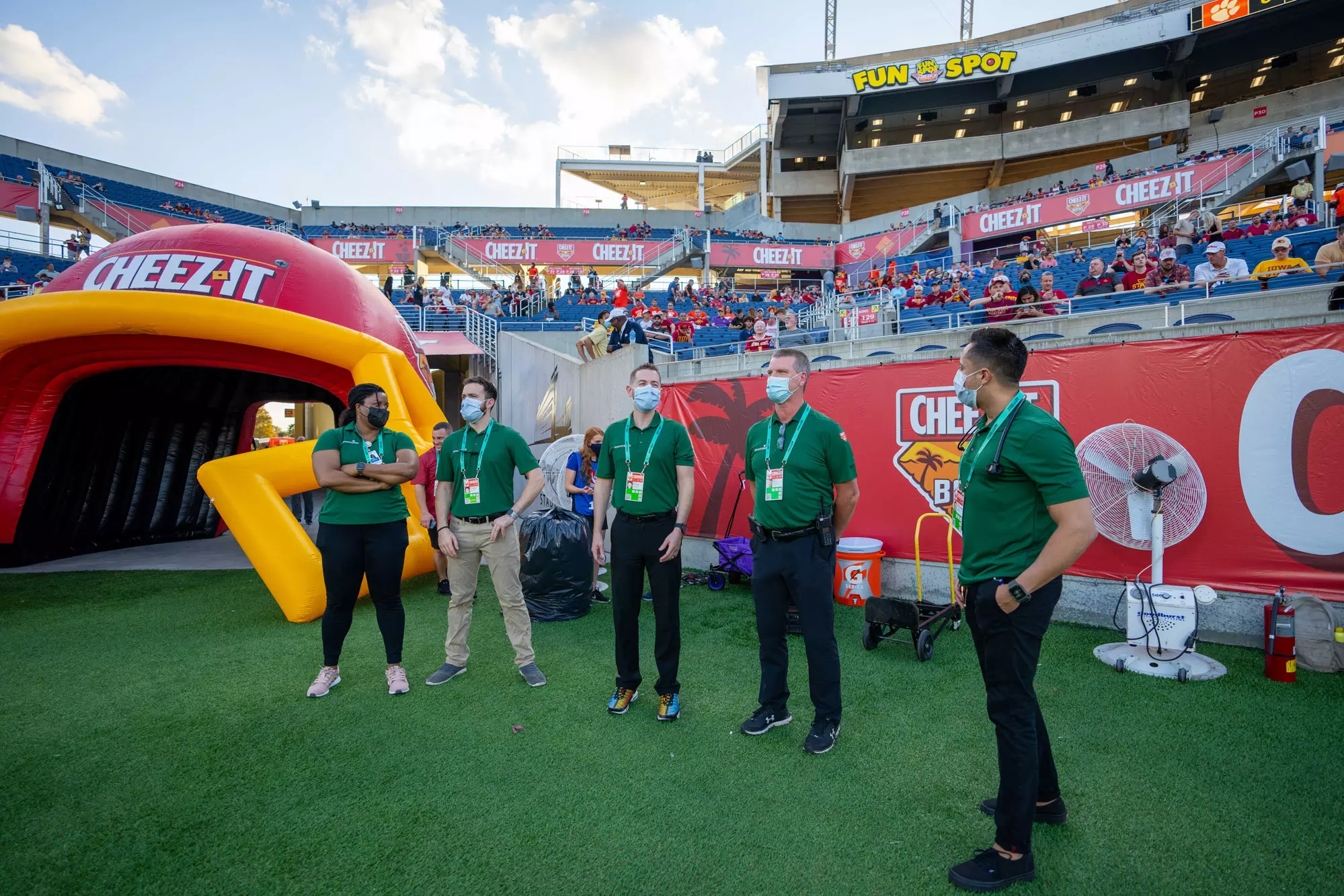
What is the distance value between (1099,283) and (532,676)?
9.23m

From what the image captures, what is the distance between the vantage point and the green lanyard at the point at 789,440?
3145 millimetres

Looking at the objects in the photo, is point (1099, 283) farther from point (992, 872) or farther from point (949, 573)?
point (992, 872)

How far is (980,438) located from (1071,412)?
12.1ft

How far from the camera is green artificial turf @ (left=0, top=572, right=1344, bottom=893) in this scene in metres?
2.28

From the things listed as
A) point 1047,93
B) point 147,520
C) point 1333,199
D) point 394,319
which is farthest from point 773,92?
point 147,520

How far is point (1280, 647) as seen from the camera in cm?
373

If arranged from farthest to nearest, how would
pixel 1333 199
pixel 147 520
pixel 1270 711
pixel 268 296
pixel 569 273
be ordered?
pixel 569 273 → pixel 1333 199 → pixel 147 520 → pixel 268 296 → pixel 1270 711

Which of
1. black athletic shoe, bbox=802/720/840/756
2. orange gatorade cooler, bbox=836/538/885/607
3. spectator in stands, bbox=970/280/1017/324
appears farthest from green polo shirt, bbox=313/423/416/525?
spectator in stands, bbox=970/280/1017/324

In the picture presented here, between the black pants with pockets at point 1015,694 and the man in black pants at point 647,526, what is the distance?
1.65 metres

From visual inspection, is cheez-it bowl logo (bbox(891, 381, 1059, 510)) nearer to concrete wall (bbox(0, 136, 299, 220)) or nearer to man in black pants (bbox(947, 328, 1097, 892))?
man in black pants (bbox(947, 328, 1097, 892))

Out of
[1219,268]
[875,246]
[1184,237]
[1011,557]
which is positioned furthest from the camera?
[875,246]

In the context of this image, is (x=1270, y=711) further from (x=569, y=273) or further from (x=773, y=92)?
(x=773, y=92)

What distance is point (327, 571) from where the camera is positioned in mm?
3742

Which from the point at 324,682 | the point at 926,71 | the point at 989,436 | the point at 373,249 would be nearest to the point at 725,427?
the point at 324,682
